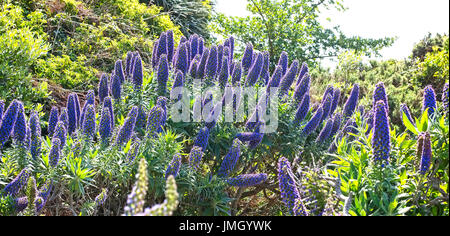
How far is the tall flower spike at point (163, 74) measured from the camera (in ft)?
14.8

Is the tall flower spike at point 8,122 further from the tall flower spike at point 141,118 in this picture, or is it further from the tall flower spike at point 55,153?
the tall flower spike at point 141,118

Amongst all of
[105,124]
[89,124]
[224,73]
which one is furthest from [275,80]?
[89,124]

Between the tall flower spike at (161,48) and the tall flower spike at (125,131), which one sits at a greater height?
the tall flower spike at (161,48)

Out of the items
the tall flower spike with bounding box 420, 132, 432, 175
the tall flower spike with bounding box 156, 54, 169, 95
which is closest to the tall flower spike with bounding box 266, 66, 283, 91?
the tall flower spike with bounding box 156, 54, 169, 95

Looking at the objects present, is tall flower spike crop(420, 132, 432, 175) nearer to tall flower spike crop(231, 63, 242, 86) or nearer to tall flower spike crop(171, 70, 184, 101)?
tall flower spike crop(171, 70, 184, 101)

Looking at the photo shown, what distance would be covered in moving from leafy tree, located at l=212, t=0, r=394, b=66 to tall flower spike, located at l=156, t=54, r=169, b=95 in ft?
38.7

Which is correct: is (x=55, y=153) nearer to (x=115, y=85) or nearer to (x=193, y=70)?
(x=115, y=85)

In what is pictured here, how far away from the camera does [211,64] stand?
476 centimetres

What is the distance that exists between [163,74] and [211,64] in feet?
1.66

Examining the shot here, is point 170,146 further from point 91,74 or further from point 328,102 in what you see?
point 91,74

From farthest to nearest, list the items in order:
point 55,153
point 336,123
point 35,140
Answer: point 336,123 → point 35,140 → point 55,153

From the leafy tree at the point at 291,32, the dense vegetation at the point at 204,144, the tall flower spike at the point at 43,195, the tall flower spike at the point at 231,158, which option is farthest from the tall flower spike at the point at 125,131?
the leafy tree at the point at 291,32

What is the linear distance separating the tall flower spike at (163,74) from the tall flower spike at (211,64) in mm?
431
